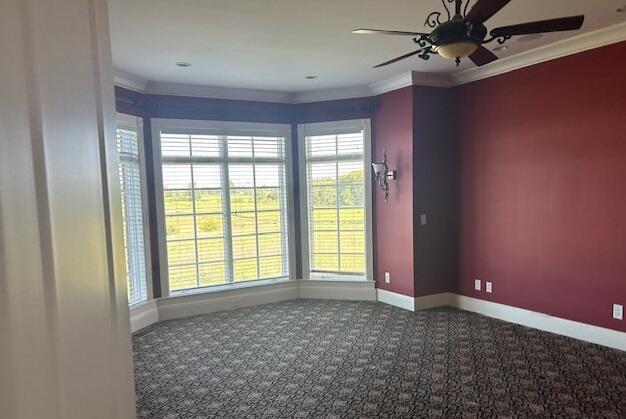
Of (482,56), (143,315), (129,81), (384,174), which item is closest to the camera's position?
(482,56)

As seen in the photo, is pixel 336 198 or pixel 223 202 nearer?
pixel 223 202

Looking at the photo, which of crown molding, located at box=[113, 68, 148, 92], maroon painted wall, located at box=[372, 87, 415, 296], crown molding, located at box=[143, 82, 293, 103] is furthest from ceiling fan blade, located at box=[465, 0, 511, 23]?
crown molding, located at box=[143, 82, 293, 103]

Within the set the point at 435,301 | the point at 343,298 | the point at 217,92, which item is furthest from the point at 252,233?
the point at 435,301

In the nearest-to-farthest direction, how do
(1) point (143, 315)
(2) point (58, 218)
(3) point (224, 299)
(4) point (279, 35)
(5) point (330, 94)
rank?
1. (2) point (58, 218)
2. (4) point (279, 35)
3. (1) point (143, 315)
4. (3) point (224, 299)
5. (5) point (330, 94)

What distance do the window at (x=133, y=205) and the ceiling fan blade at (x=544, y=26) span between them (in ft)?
→ 13.0

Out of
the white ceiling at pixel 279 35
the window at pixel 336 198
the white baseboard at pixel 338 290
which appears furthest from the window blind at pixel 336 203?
the white ceiling at pixel 279 35

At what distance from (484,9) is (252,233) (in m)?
4.30

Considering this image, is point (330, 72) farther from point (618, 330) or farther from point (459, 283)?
point (618, 330)

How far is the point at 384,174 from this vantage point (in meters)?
5.60

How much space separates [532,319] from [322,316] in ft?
7.75

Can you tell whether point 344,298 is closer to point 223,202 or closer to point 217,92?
point 223,202

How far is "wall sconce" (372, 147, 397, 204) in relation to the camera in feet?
18.2

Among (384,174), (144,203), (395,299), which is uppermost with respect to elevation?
(384,174)

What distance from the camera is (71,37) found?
639 mm
